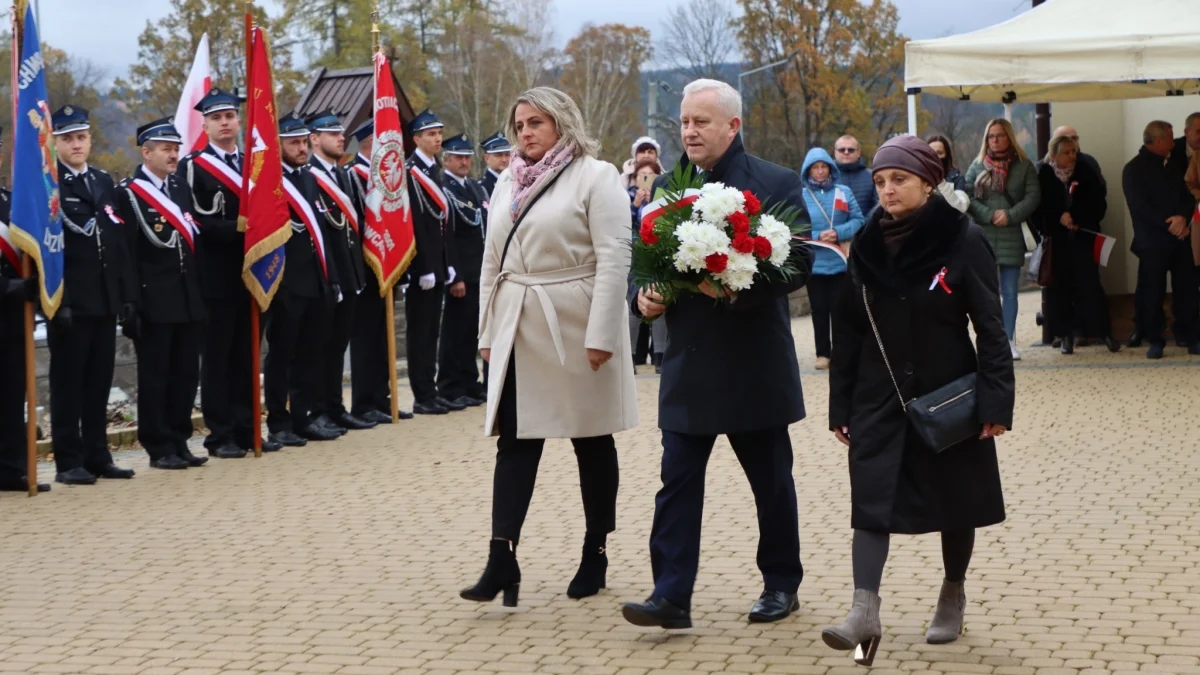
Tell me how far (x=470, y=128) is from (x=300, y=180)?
155ft

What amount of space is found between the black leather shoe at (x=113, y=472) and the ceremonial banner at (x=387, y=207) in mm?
2727

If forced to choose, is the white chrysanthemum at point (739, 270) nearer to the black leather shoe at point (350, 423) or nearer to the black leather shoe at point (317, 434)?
the black leather shoe at point (317, 434)

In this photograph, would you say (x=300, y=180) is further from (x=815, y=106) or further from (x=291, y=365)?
(x=815, y=106)

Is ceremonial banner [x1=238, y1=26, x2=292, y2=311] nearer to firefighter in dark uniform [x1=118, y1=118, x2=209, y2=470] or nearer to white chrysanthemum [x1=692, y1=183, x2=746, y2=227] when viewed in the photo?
firefighter in dark uniform [x1=118, y1=118, x2=209, y2=470]

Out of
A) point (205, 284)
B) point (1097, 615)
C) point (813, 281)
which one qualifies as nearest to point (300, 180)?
point (205, 284)

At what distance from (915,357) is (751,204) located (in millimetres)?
767

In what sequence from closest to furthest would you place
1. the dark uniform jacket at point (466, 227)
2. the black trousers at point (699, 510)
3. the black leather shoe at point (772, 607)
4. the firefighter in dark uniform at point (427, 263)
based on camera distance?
the black trousers at point (699, 510)
the black leather shoe at point (772, 607)
the firefighter in dark uniform at point (427, 263)
the dark uniform jacket at point (466, 227)

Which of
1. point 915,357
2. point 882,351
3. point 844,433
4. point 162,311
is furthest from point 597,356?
point 162,311

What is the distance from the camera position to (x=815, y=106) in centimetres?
5166

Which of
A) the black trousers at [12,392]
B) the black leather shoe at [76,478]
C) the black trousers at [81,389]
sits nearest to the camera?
the black trousers at [12,392]

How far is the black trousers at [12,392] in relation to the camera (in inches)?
370

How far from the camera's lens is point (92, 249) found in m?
9.53

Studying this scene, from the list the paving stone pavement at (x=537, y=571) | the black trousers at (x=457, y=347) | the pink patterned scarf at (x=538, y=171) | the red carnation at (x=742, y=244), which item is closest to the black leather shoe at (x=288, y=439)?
the paving stone pavement at (x=537, y=571)

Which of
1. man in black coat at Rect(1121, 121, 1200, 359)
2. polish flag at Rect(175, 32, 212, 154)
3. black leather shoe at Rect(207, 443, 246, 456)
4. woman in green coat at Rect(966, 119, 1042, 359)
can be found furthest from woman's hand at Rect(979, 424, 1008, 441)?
man in black coat at Rect(1121, 121, 1200, 359)
